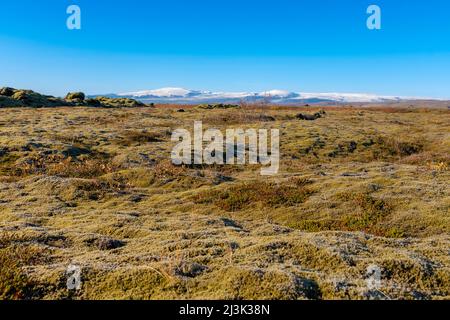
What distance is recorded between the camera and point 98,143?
156ft

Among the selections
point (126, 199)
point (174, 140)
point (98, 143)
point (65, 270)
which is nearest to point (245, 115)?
point (174, 140)

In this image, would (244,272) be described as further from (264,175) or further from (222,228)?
(264,175)

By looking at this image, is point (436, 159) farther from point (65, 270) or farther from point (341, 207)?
point (65, 270)

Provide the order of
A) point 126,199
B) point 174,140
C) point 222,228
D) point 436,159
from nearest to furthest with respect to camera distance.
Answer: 1. point 222,228
2. point 126,199
3. point 436,159
4. point 174,140

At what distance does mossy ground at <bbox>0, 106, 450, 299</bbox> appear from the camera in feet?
34.1

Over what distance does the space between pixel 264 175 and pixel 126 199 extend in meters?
11.9

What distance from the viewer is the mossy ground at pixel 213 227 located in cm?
1039

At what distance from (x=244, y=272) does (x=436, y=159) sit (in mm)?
33725

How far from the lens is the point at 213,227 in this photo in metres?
17.2

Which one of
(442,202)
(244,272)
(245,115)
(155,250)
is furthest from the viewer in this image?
(245,115)

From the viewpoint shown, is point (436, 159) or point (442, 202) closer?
point (442, 202)
